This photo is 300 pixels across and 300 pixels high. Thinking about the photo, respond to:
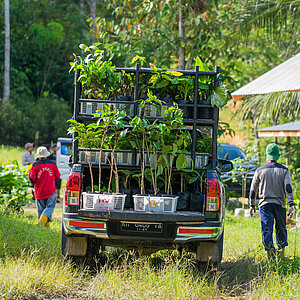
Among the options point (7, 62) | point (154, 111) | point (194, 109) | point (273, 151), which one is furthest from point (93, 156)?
point (7, 62)

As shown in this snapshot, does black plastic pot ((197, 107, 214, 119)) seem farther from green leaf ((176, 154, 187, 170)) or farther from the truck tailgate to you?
the truck tailgate

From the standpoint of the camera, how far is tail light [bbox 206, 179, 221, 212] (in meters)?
6.01

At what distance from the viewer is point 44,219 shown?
928cm

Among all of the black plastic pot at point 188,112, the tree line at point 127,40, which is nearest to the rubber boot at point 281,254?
the black plastic pot at point 188,112

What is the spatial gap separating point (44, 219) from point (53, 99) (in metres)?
21.5

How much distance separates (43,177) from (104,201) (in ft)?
12.4

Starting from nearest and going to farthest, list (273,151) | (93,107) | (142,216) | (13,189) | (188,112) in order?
(142,216)
(93,107)
(188,112)
(273,151)
(13,189)

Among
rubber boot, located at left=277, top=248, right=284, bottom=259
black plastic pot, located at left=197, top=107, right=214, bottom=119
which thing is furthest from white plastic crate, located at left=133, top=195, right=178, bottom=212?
rubber boot, located at left=277, top=248, right=284, bottom=259

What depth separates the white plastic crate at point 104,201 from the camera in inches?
231

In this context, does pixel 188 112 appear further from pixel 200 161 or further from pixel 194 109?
pixel 200 161

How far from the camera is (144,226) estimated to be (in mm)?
5996

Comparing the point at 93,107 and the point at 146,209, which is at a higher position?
the point at 93,107

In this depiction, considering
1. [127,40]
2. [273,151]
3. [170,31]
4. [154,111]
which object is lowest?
[273,151]

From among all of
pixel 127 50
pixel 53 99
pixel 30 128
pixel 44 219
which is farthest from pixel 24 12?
pixel 44 219
